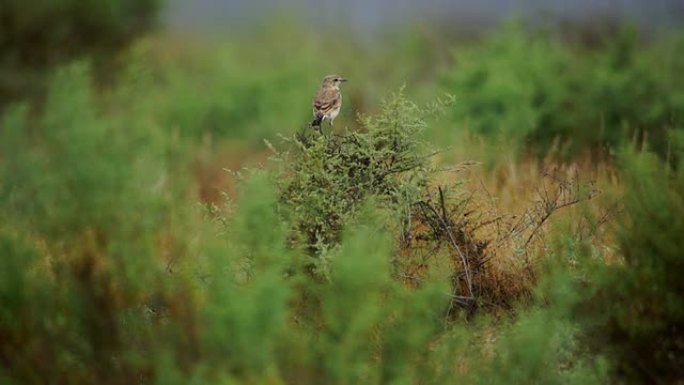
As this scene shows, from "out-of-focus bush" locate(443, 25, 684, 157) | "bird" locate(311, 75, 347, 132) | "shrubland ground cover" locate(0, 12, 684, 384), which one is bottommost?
"shrubland ground cover" locate(0, 12, 684, 384)

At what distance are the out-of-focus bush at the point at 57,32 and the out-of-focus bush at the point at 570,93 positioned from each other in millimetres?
7061

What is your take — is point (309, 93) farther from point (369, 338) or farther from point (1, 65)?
point (369, 338)

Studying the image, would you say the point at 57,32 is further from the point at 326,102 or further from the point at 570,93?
the point at 326,102

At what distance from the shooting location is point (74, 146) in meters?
4.75

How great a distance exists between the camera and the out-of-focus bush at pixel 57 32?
19250 mm

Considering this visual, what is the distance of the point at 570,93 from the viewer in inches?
572

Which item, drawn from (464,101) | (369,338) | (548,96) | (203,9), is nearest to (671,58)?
(548,96)

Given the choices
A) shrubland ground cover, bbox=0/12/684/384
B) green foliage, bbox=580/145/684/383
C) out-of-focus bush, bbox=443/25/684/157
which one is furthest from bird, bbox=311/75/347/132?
out-of-focus bush, bbox=443/25/684/157

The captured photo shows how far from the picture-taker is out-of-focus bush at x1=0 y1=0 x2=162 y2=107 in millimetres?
19250

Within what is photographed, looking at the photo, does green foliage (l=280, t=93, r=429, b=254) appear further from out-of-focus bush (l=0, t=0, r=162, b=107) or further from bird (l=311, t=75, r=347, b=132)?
out-of-focus bush (l=0, t=0, r=162, b=107)

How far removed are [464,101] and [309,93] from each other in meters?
5.44

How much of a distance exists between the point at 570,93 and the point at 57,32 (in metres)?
9.30

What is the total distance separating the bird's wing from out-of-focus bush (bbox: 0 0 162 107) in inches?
471

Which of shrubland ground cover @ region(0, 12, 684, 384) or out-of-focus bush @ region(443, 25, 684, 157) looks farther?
out-of-focus bush @ region(443, 25, 684, 157)
